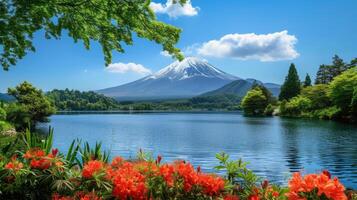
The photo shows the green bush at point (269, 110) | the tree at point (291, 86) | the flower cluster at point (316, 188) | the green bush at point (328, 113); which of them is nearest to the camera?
the flower cluster at point (316, 188)

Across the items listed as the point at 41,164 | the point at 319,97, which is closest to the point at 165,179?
the point at 41,164

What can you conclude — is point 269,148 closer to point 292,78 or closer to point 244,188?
point 244,188

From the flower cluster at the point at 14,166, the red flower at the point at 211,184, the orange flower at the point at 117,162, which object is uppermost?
the flower cluster at the point at 14,166

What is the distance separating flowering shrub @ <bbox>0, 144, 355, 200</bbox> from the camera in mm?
3613

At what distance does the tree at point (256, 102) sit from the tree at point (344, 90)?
1473 inches

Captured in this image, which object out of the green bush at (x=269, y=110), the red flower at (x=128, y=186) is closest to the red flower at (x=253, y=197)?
the red flower at (x=128, y=186)

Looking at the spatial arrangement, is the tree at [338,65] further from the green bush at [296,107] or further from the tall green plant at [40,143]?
the tall green plant at [40,143]

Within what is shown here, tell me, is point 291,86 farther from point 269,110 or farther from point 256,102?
point 256,102

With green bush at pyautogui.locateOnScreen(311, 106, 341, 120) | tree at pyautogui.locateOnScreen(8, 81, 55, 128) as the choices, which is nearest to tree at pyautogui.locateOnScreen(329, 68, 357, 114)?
green bush at pyautogui.locateOnScreen(311, 106, 341, 120)

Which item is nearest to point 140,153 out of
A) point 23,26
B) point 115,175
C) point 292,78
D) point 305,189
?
point 115,175

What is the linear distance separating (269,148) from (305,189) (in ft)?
88.0

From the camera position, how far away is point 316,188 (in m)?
2.86

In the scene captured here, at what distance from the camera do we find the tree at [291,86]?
9936cm

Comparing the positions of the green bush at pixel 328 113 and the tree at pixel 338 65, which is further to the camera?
the tree at pixel 338 65
